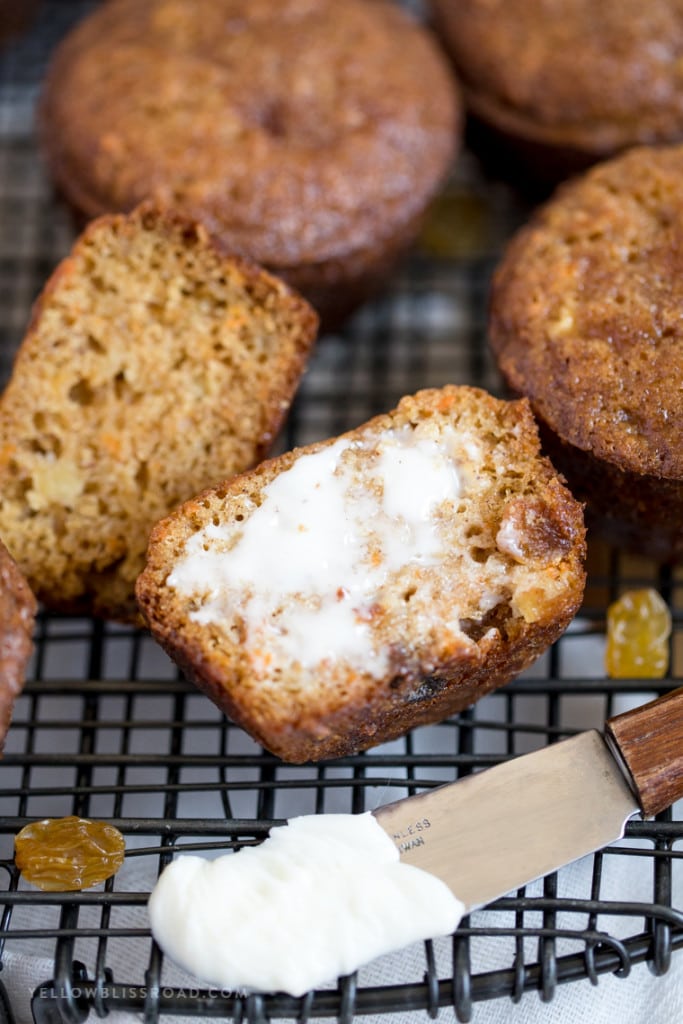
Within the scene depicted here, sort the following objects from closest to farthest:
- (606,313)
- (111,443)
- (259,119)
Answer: (606,313)
(111,443)
(259,119)

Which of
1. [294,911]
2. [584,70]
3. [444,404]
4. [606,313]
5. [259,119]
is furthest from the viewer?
[584,70]

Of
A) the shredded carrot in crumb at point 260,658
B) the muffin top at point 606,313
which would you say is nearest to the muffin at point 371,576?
the shredded carrot in crumb at point 260,658

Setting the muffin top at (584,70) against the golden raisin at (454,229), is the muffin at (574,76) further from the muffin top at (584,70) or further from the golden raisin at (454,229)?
the golden raisin at (454,229)

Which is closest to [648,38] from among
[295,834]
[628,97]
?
[628,97]

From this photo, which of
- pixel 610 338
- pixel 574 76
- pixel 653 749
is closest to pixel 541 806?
pixel 653 749

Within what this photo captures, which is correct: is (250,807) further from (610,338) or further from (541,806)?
(610,338)

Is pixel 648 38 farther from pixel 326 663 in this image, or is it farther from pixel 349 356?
pixel 326 663
